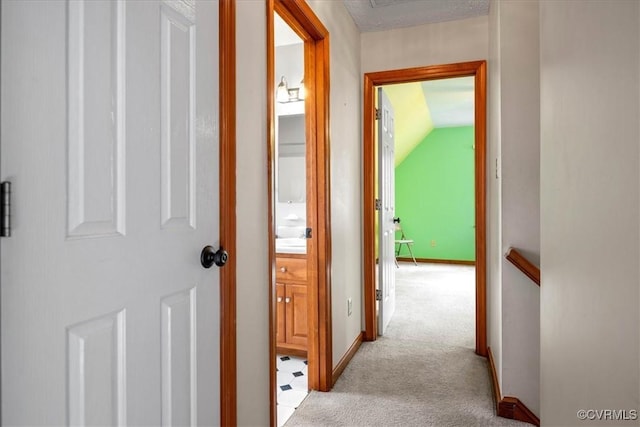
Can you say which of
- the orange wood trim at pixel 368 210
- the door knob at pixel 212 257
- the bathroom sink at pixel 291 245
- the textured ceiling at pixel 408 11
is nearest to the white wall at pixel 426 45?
the textured ceiling at pixel 408 11

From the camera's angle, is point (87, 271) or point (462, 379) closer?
point (87, 271)

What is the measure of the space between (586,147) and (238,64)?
45.9 inches

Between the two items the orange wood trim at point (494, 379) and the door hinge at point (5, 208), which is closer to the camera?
the door hinge at point (5, 208)

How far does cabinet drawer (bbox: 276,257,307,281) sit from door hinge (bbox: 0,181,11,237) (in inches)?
82.8

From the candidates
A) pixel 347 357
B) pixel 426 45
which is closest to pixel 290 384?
pixel 347 357

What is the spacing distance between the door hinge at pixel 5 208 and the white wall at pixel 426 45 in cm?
290

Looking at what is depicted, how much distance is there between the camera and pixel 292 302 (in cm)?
279

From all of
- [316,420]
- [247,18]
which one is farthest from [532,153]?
[316,420]

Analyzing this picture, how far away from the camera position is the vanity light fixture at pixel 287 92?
326cm

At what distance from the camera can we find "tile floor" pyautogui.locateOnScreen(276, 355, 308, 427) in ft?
7.16

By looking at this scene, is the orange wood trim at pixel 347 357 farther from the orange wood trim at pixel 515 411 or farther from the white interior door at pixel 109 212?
the white interior door at pixel 109 212

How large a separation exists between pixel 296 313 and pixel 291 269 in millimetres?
322

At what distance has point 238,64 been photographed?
1429 mm

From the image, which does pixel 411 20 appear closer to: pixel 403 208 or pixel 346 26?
pixel 346 26
